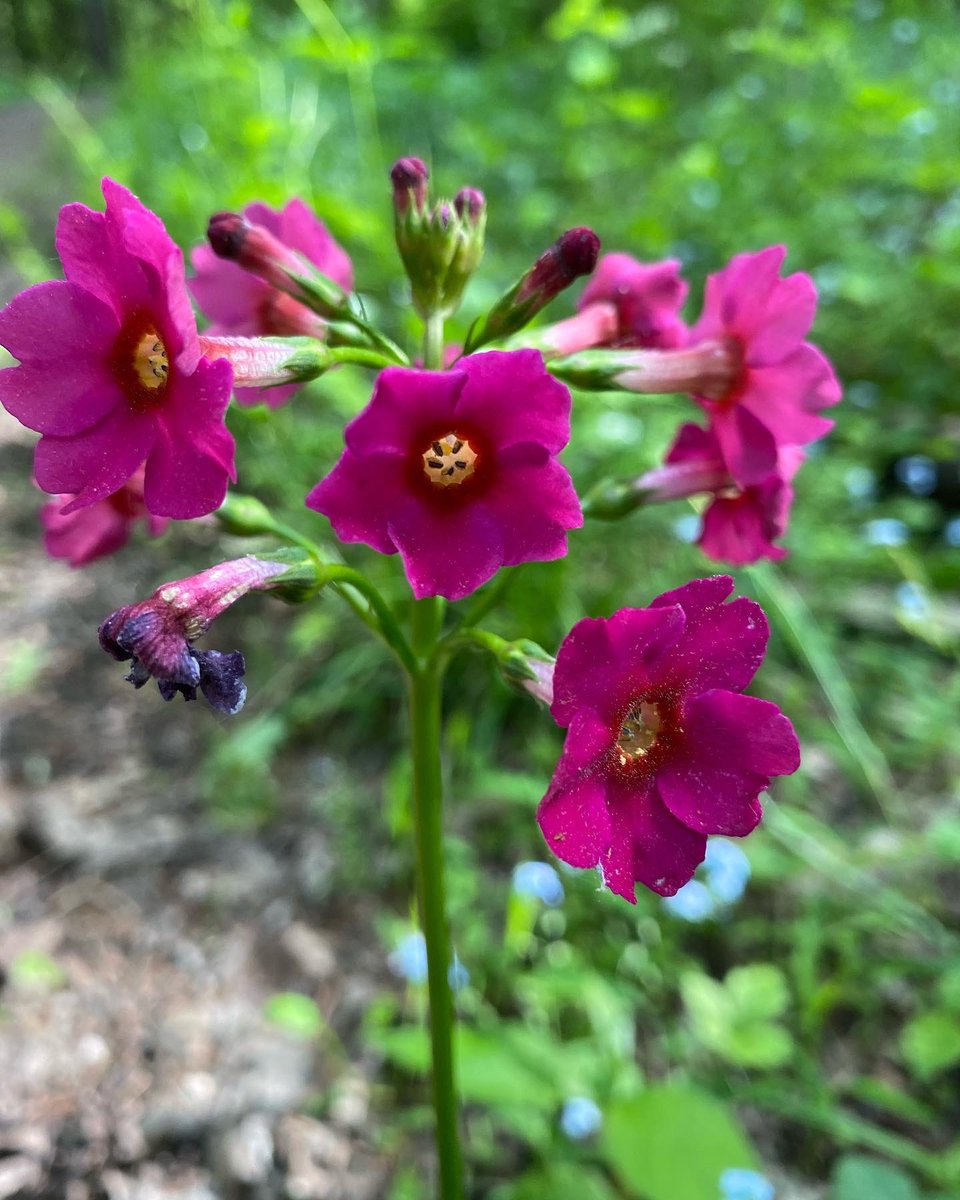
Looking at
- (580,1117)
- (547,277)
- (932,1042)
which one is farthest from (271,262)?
(932,1042)

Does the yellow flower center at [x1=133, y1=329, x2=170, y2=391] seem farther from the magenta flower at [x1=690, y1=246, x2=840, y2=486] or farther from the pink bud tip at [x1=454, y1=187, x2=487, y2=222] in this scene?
the magenta flower at [x1=690, y1=246, x2=840, y2=486]

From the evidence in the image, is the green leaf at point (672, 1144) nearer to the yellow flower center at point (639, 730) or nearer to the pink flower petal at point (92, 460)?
the yellow flower center at point (639, 730)

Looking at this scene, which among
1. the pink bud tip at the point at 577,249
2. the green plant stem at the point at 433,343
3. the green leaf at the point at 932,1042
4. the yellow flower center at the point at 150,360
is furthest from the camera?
the green leaf at the point at 932,1042

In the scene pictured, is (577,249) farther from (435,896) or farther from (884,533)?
(884,533)

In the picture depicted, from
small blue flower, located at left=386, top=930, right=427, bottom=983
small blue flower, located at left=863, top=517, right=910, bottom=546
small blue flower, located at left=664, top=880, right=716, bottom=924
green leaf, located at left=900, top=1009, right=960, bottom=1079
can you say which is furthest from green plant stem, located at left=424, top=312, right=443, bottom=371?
small blue flower, located at left=863, top=517, right=910, bottom=546

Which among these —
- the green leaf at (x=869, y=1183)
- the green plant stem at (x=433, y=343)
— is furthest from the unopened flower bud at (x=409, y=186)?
the green leaf at (x=869, y=1183)

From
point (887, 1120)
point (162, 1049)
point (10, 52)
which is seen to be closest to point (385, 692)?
point (162, 1049)
